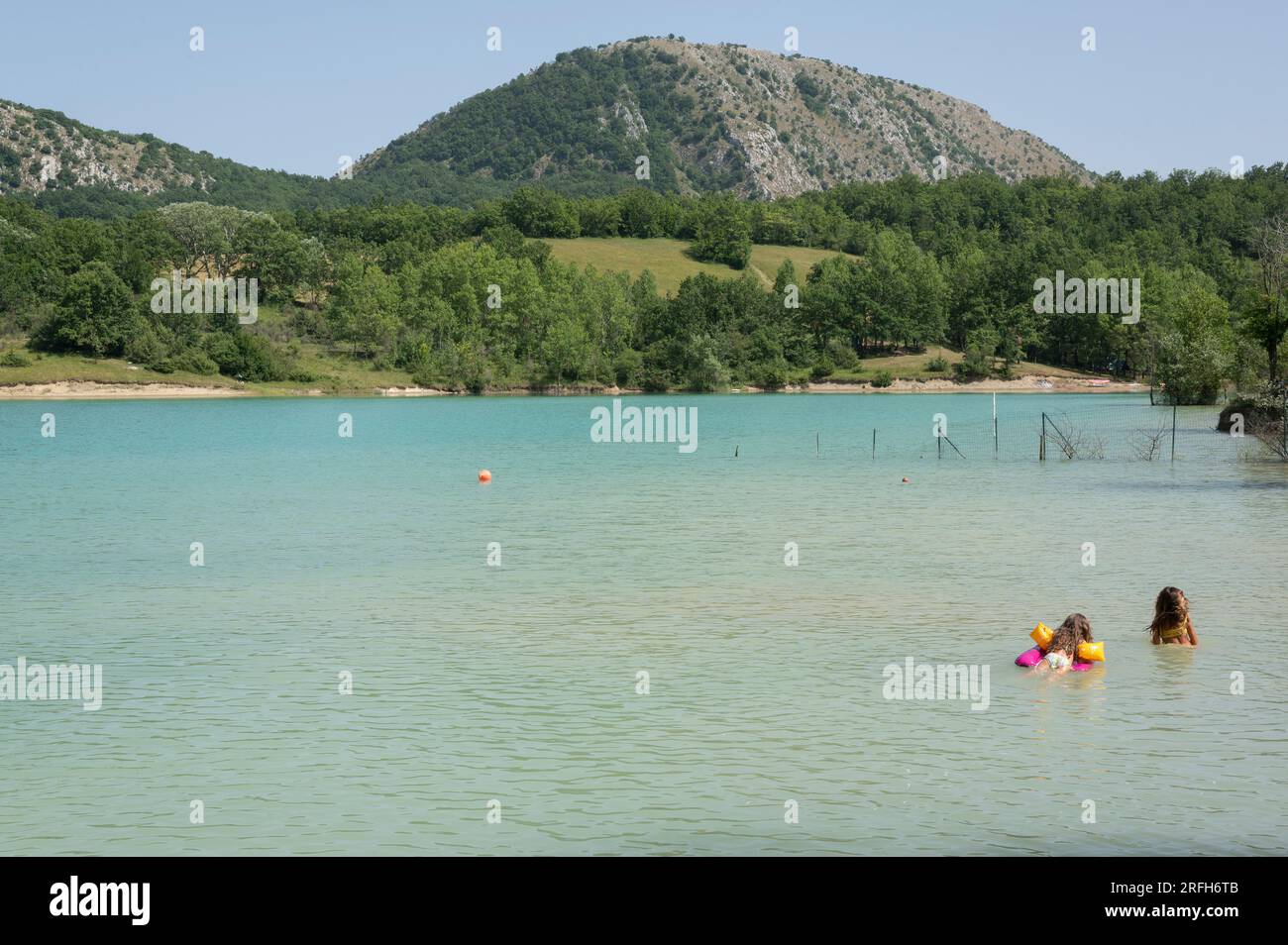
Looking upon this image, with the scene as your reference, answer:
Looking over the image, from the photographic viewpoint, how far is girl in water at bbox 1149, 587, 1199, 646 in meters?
20.4

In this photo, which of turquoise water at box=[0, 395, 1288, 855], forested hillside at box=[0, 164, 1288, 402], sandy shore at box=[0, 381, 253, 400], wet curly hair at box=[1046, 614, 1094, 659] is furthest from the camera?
forested hillside at box=[0, 164, 1288, 402]

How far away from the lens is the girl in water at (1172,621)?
66.8 feet

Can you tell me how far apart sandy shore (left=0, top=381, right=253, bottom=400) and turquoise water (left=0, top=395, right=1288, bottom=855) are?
3855 inches

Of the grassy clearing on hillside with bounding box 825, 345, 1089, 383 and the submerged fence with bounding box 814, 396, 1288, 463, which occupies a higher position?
the grassy clearing on hillside with bounding box 825, 345, 1089, 383

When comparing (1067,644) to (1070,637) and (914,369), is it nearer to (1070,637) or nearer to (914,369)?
(1070,637)

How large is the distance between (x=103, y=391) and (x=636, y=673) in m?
133

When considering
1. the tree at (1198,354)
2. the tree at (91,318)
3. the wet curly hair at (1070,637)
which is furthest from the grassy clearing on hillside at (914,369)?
the wet curly hair at (1070,637)

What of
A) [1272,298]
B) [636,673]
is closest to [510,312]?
[1272,298]

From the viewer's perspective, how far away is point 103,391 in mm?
139375

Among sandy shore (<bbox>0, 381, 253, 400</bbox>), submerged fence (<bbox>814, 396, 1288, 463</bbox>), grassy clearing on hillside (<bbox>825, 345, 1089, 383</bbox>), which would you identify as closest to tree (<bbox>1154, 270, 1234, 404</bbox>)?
submerged fence (<bbox>814, 396, 1288, 463</bbox>)

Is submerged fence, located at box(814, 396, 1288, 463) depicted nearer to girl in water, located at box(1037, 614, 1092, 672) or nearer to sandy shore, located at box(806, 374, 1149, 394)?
girl in water, located at box(1037, 614, 1092, 672)
